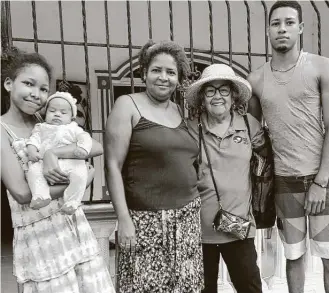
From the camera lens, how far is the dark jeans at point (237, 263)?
2.75 meters

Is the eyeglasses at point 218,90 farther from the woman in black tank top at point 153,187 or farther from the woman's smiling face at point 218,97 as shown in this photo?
the woman in black tank top at point 153,187

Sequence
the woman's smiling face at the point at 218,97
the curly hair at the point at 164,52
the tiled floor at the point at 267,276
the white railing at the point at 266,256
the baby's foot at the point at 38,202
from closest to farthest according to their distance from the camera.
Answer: the baby's foot at the point at 38,202, the curly hair at the point at 164,52, the woman's smiling face at the point at 218,97, the white railing at the point at 266,256, the tiled floor at the point at 267,276

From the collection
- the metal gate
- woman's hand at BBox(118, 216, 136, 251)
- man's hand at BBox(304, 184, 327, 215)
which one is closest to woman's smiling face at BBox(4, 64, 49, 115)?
woman's hand at BBox(118, 216, 136, 251)

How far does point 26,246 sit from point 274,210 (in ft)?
5.24

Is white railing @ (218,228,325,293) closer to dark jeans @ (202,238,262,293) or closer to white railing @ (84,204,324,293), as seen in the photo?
white railing @ (84,204,324,293)

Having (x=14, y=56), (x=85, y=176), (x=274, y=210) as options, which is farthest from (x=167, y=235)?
(x=14, y=56)

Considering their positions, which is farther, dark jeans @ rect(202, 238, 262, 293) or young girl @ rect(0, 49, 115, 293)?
dark jeans @ rect(202, 238, 262, 293)

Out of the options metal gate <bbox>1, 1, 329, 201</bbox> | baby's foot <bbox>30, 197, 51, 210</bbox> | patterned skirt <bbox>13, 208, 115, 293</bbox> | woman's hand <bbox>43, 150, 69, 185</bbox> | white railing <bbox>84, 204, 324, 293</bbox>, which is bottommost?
white railing <bbox>84, 204, 324, 293</bbox>

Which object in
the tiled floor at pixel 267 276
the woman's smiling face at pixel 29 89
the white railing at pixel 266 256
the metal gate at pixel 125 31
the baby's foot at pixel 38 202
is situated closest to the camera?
the baby's foot at pixel 38 202

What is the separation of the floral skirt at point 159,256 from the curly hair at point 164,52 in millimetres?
795

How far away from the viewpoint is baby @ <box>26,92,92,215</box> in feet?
6.97

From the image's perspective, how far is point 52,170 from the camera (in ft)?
6.92

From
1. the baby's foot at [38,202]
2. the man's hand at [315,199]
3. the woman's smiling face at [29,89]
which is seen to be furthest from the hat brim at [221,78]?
the baby's foot at [38,202]

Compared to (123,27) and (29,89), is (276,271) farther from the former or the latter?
(123,27)
